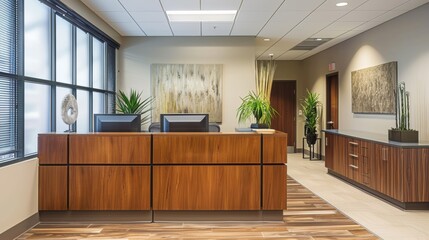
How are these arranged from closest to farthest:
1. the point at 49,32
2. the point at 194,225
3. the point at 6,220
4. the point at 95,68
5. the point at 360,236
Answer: the point at 6,220 < the point at 360,236 < the point at 194,225 < the point at 49,32 < the point at 95,68

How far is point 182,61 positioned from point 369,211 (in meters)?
3.78

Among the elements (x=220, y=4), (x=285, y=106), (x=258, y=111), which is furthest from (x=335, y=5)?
(x=285, y=106)

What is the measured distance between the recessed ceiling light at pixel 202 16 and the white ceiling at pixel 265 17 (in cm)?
11

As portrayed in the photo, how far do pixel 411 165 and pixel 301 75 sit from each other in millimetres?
5617

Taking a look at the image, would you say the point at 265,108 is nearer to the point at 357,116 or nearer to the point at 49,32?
the point at 357,116

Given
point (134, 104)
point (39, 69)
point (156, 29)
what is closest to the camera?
point (39, 69)

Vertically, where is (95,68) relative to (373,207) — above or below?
above

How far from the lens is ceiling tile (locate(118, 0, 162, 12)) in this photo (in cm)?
419

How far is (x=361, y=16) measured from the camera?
Answer: 478cm

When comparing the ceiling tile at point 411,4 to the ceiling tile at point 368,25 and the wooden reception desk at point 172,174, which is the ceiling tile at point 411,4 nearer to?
the ceiling tile at point 368,25

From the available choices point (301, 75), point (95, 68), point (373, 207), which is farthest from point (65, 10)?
point (301, 75)

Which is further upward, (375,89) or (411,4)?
(411,4)

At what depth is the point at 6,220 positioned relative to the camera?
2.81m

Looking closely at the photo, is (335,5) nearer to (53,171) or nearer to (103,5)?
(103,5)
